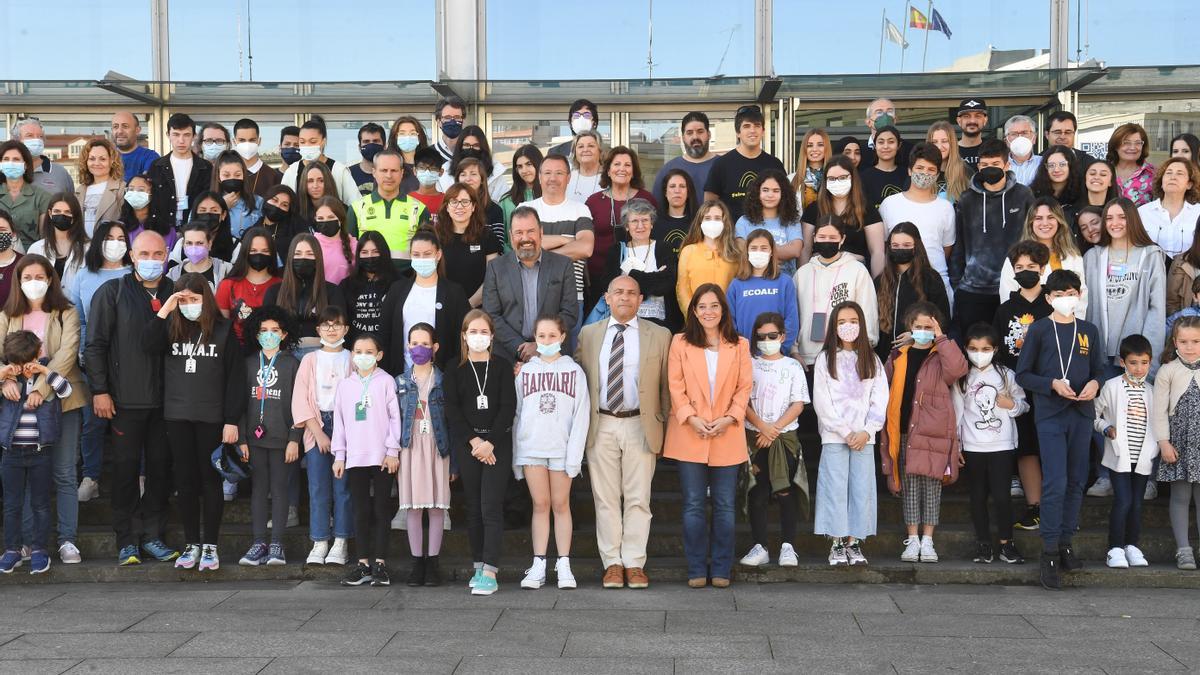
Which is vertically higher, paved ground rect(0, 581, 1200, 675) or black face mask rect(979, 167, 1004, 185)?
black face mask rect(979, 167, 1004, 185)

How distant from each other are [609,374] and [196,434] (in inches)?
111

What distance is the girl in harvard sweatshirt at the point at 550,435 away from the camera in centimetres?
767

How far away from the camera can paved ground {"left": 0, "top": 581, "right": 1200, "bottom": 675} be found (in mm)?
5965

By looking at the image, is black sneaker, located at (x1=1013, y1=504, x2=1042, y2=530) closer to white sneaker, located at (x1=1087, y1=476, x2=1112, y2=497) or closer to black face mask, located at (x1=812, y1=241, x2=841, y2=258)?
white sneaker, located at (x1=1087, y1=476, x2=1112, y2=497)

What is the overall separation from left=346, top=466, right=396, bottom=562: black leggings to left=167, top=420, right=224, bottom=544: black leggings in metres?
0.96

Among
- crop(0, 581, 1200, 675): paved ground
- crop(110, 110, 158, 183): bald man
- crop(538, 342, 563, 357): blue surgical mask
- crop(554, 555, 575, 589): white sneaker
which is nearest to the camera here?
crop(0, 581, 1200, 675): paved ground

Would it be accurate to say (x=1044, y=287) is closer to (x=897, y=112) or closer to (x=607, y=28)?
(x=897, y=112)

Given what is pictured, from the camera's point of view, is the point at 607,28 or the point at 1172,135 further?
the point at 607,28

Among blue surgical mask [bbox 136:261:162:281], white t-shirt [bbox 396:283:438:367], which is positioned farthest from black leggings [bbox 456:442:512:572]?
blue surgical mask [bbox 136:261:162:281]

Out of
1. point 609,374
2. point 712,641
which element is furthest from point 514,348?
point 712,641

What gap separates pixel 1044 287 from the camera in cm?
819

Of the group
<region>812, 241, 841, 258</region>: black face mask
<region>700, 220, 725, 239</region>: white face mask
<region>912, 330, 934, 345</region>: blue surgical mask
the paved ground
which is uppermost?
<region>700, 220, 725, 239</region>: white face mask

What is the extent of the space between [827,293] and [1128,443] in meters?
2.15

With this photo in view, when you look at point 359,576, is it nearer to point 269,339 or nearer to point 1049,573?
point 269,339
